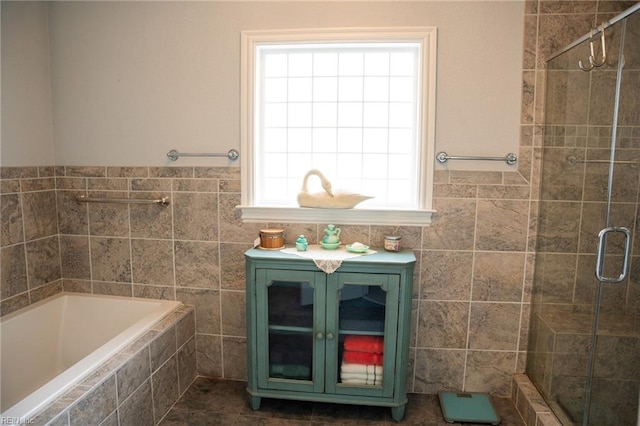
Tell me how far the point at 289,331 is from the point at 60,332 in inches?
55.4

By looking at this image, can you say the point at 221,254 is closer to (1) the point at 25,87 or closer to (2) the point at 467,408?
(1) the point at 25,87

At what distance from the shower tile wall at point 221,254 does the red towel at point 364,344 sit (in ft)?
1.09

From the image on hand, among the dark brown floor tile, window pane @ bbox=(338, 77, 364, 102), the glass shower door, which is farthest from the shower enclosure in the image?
the dark brown floor tile

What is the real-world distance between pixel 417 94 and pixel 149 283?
1866 millimetres

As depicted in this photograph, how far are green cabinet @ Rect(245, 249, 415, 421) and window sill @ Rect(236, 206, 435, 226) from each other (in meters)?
0.20

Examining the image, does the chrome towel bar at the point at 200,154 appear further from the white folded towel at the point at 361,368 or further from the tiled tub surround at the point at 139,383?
the white folded towel at the point at 361,368

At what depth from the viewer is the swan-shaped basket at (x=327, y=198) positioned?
7.04 ft

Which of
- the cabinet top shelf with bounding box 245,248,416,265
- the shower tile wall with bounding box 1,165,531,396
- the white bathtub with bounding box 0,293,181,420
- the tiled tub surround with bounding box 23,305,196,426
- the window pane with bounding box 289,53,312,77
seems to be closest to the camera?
the tiled tub surround with bounding box 23,305,196,426

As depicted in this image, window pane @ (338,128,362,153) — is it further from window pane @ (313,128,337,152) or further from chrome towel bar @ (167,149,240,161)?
chrome towel bar @ (167,149,240,161)

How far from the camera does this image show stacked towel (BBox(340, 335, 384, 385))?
2033mm

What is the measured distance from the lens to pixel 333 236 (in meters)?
2.16

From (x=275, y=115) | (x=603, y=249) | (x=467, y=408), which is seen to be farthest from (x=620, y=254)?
(x=275, y=115)

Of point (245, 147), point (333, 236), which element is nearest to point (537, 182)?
point (333, 236)

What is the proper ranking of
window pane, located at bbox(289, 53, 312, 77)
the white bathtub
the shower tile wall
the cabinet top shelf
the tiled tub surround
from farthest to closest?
window pane, located at bbox(289, 53, 312, 77) < the shower tile wall < the white bathtub < the cabinet top shelf < the tiled tub surround
